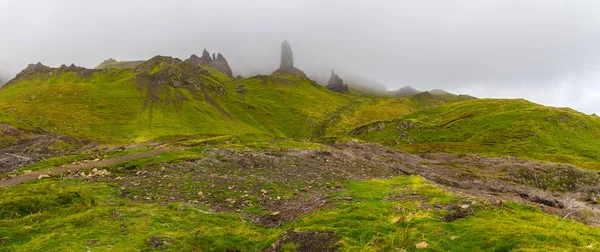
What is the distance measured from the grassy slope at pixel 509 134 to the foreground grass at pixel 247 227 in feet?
248

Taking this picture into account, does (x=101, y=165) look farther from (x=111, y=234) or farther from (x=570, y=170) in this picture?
(x=570, y=170)

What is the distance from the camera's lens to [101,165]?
3847 centimetres

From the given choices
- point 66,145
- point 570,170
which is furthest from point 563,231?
point 66,145

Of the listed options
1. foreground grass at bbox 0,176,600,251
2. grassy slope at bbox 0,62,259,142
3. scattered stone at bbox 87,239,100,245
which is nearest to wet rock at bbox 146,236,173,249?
foreground grass at bbox 0,176,600,251

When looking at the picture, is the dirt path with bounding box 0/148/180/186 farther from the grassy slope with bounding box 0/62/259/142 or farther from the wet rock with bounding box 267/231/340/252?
the grassy slope with bounding box 0/62/259/142

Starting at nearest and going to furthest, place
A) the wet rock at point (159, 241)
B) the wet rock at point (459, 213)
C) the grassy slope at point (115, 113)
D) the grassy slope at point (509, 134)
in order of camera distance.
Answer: the wet rock at point (159, 241), the wet rock at point (459, 213), the grassy slope at point (509, 134), the grassy slope at point (115, 113)

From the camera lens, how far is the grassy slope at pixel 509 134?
269 feet

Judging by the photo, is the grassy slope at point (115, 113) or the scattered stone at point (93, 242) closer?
the scattered stone at point (93, 242)

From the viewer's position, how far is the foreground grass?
42.2 ft

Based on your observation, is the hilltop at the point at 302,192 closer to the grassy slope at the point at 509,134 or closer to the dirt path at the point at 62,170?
the dirt path at the point at 62,170

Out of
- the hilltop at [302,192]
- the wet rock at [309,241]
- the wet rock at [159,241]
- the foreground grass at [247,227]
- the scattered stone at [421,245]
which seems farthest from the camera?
the hilltop at [302,192]

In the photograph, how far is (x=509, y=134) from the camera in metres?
93.8

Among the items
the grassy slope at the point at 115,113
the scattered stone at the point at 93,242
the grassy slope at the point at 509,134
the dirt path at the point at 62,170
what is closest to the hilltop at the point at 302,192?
the scattered stone at the point at 93,242

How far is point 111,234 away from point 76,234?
1706 millimetres
